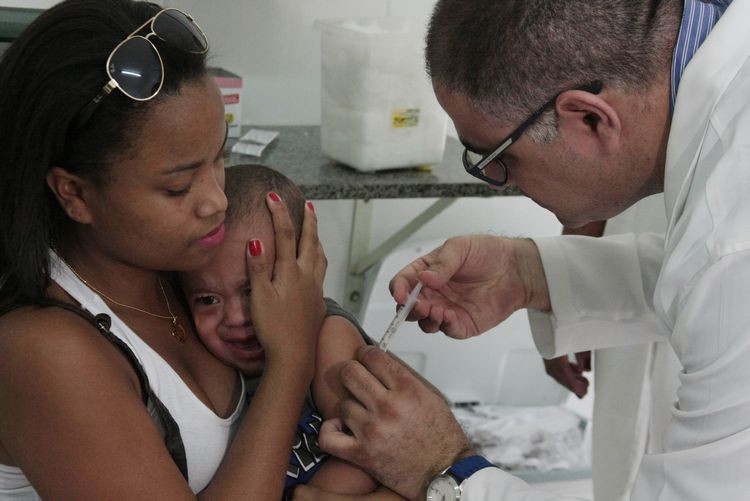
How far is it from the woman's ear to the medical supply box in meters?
1.53

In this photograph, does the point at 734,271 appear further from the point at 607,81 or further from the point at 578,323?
the point at 578,323

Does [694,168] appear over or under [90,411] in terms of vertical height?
over

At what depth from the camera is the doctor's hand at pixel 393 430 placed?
1.29 meters

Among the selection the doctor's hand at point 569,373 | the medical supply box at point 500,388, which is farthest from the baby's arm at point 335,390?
the medical supply box at point 500,388

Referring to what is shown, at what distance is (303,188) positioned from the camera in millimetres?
1979

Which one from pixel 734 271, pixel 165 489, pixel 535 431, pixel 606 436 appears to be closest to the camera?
pixel 734 271

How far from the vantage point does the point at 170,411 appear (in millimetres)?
1193

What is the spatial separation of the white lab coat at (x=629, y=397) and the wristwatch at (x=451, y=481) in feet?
1.53

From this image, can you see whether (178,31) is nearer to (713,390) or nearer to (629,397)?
(713,390)

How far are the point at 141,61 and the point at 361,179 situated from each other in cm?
100

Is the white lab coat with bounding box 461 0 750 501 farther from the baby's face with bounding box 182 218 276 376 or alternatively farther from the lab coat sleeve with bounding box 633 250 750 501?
the baby's face with bounding box 182 218 276 376

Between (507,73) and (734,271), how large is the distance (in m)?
0.39

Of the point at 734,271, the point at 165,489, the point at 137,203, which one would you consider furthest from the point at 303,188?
the point at 734,271


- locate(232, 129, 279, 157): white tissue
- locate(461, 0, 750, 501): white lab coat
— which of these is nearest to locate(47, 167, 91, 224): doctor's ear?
locate(461, 0, 750, 501): white lab coat
